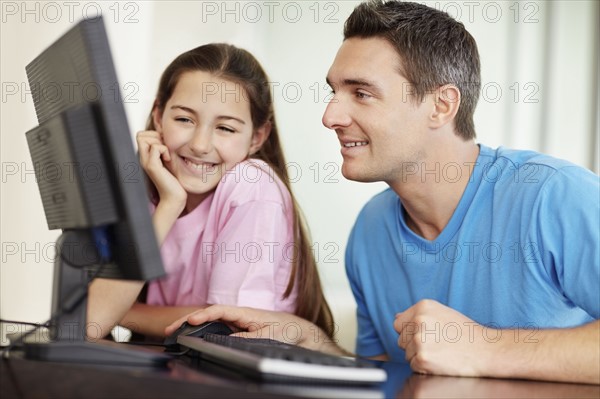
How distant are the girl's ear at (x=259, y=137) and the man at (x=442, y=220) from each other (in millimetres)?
267

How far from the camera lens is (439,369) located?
3.57ft

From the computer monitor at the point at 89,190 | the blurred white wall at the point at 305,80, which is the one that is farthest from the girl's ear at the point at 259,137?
the computer monitor at the point at 89,190

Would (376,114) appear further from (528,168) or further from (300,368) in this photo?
(300,368)

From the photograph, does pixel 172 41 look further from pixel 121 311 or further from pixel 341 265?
pixel 121 311

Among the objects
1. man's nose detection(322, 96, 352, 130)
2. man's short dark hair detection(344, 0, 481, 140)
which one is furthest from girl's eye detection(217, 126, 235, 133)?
man's short dark hair detection(344, 0, 481, 140)

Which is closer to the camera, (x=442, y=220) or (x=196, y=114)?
(x=442, y=220)

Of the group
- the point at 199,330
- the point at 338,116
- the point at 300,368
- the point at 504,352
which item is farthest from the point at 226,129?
the point at 300,368

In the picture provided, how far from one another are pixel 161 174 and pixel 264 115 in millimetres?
332

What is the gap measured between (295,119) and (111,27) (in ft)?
2.65

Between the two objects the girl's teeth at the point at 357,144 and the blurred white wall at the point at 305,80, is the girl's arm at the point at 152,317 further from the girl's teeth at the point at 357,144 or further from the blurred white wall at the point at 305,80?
the blurred white wall at the point at 305,80

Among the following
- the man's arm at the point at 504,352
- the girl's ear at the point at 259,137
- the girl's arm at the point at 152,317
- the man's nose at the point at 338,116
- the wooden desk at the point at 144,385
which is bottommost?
the girl's arm at the point at 152,317

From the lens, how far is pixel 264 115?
1879 mm

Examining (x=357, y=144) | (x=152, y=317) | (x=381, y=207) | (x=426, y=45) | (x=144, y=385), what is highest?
(x=426, y=45)

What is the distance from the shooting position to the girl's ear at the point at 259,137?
1.88 meters
